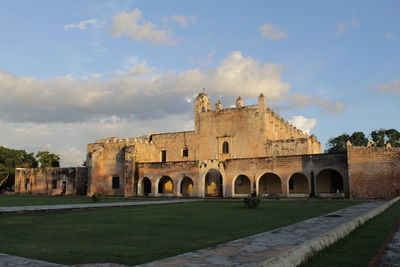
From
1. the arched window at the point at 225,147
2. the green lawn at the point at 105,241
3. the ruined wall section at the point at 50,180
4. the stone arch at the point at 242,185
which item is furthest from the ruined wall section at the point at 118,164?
the green lawn at the point at 105,241

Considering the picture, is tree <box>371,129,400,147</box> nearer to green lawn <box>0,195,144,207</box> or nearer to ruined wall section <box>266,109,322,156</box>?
ruined wall section <box>266,109,322,156</box>

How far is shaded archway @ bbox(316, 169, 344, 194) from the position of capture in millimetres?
27750

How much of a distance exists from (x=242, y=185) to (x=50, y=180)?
70.6 feet

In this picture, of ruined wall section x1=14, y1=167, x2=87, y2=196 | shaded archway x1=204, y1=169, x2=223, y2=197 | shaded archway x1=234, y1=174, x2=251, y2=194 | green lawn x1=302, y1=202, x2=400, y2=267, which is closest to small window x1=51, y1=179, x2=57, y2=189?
ruined wall section x1=14, y1=167, x2=87, y2=196

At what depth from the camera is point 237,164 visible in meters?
28.5

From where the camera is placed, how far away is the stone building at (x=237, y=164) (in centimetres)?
2327

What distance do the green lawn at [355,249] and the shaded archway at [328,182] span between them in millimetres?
19514

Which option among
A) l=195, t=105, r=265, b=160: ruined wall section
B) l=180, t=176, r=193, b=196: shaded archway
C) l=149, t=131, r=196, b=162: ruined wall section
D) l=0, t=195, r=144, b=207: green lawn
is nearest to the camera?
l=0, t=195, r=144, b=207: green lawn

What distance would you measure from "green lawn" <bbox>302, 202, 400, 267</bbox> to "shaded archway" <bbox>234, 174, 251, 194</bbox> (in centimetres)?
2172

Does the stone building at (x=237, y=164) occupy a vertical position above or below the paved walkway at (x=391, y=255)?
above

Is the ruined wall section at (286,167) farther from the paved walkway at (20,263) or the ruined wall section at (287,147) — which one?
the paved walkway at (20,263)

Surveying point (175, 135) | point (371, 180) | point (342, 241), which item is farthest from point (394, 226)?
point (175, 135)

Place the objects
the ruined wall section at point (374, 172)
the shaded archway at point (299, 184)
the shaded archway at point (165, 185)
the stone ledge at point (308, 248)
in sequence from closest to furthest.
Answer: the stone ledge at point (308, 248) → the ruined wall section at point (374, 172) → the shaded archway at point (299, 184) → the shaded archway at point (165, 185)

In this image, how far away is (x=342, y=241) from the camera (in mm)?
6703
